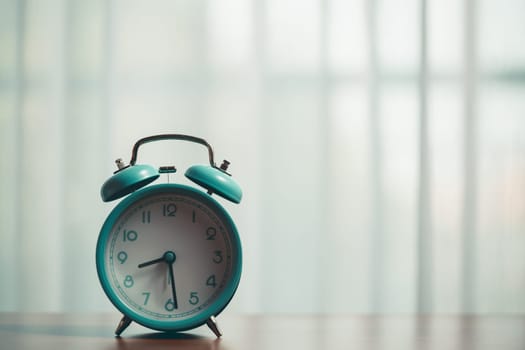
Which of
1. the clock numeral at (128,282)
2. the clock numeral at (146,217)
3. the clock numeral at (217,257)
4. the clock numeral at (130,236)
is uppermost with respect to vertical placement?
the clock numeral at (146,217)

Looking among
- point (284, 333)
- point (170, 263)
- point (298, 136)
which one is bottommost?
point (284, 333)

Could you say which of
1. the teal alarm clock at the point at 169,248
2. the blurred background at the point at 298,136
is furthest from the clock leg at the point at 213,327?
the blurred background at the point at 298,136

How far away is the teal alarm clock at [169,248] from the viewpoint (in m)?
1.01

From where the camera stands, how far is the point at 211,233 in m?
1.05

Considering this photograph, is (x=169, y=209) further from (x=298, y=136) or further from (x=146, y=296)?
(x=298, y=136)

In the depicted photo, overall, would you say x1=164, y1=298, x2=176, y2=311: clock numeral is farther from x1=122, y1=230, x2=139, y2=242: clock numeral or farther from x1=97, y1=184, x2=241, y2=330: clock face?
x1=122, y1=230, x2=139, y2=242: clock numeral

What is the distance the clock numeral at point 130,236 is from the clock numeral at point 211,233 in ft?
0.35

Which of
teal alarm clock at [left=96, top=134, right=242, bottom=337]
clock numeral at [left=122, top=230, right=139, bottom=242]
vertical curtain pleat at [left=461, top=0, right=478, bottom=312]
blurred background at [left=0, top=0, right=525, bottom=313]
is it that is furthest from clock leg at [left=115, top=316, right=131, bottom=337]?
vertical curtain pleat at [left=461, top=0, right=478, bottom=312]

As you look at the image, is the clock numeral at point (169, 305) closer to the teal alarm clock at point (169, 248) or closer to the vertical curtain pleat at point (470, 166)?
the teal alarm clock at point (169, 248)

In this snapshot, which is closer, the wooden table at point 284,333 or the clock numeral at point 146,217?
the wooden table at point 284,333

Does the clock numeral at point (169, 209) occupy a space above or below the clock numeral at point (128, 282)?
above

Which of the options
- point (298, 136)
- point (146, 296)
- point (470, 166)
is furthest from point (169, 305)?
point (470, 166)

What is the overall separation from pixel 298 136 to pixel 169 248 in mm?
998

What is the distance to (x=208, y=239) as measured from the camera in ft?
3.43
